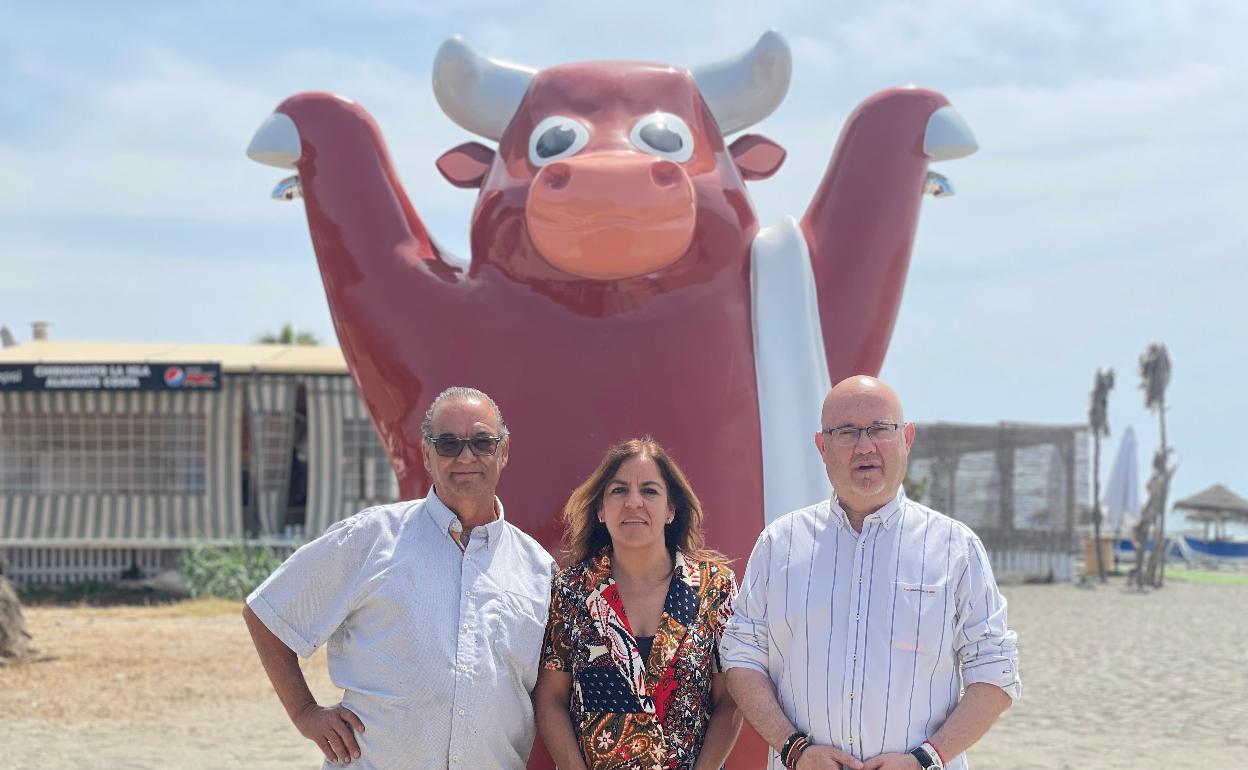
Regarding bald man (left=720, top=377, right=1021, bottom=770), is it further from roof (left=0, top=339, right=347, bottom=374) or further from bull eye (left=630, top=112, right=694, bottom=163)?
roof (left=0, top=339, right=347, bottom=374)

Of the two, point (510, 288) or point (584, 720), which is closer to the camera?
point (584, 720)

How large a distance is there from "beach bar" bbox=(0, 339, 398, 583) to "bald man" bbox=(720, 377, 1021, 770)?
1115 cm

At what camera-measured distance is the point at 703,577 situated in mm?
2510

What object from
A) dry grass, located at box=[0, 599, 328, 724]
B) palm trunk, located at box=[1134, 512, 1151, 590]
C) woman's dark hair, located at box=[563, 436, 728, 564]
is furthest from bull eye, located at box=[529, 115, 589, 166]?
palm trunk, located at box=[1134, 512, 1151, 590]

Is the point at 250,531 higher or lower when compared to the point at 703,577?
lower

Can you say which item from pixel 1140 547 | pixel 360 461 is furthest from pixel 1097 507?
pixel 360 461

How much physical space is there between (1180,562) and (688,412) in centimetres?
2902

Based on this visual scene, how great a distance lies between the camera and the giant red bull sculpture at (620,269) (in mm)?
3408

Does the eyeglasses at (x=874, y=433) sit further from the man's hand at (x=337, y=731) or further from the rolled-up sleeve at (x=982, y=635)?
A: the man's hand at (x=337, y=731)

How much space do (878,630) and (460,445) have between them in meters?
0.86

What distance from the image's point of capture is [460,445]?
2.48 m

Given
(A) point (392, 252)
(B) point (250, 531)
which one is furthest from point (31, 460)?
(A) point (392, 252)

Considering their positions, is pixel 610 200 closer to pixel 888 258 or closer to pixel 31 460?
pixel 888 258

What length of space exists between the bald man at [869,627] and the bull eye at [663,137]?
4.93 feet
